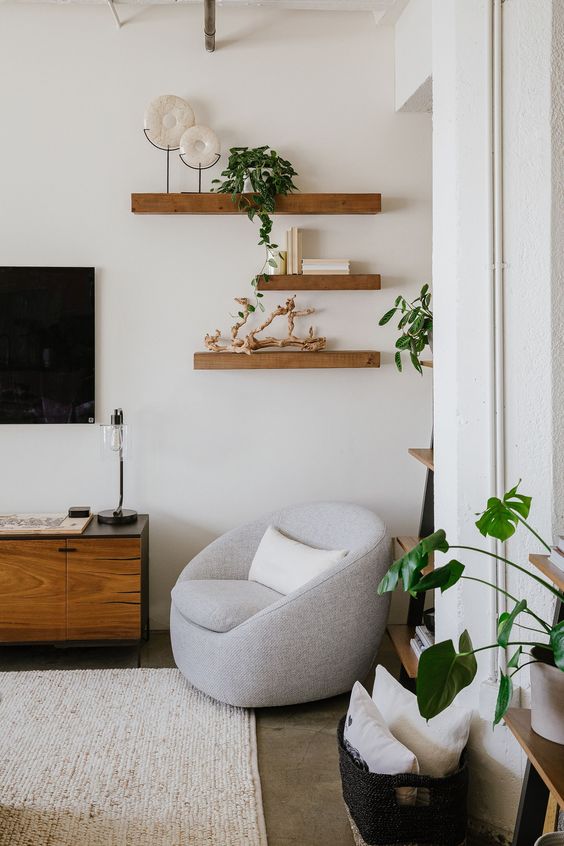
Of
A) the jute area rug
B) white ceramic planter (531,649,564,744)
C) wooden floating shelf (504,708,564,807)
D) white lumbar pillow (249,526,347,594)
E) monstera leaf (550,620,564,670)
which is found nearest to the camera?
monstera leaf (550,620,564,670)

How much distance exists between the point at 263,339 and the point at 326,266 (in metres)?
0.49

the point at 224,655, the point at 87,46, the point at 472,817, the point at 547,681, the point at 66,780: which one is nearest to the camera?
the point at 547,681

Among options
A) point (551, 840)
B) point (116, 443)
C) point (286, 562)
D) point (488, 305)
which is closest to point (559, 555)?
point (551, 840)

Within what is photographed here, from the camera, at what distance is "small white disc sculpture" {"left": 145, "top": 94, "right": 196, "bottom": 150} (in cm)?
375

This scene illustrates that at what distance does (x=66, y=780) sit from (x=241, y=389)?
6.70 feet

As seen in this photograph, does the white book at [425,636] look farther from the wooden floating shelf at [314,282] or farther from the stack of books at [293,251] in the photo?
the stack of books at [293,251]

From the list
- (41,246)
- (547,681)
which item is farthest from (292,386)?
(547,681)

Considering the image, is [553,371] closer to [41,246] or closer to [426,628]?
[426,628]

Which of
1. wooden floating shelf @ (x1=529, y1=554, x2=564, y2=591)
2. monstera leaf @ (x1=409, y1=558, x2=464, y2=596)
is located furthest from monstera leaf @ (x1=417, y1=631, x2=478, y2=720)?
wooden floating shelf @ (x1=529, y1=554, x2=564, y2=591)

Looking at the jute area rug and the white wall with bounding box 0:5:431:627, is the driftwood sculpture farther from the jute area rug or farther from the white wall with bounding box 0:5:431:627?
the jute area rug

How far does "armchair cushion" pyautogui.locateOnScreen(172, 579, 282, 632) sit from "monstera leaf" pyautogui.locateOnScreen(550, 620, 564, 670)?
1.75 m

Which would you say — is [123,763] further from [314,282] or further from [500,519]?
[314,282]

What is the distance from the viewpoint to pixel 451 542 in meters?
2.43

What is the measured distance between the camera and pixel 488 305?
2238mm
